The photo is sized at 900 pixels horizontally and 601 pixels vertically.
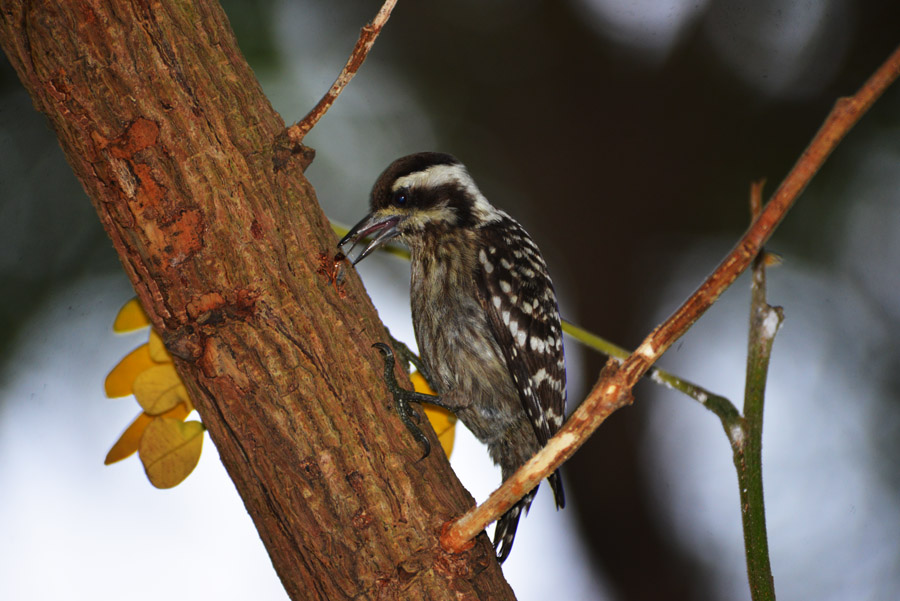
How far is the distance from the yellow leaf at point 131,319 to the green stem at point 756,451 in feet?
5.54

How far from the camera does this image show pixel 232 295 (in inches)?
70.8

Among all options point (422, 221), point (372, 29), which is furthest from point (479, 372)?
point (372, 29)

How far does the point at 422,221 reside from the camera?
2861mm

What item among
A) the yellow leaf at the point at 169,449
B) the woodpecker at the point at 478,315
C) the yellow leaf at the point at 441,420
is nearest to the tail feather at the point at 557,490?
the woodpecker at the point at 478,315

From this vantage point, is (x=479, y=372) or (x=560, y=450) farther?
(x=479, y=372)

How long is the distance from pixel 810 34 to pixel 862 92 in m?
2.81

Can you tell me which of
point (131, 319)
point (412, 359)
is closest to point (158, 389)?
point (131, 319)

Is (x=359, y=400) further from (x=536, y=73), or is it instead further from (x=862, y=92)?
(x=536, y=73)

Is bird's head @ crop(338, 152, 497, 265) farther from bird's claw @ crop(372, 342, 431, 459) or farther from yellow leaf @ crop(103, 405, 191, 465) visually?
yellow leaf @ crop(103, 405, 191, 465)

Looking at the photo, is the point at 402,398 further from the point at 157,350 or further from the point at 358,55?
the point at 358,55

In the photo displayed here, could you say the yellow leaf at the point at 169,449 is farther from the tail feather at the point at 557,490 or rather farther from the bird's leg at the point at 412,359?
the tail feather at the point at 557,490

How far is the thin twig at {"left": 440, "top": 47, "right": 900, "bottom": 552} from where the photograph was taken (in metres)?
1.29

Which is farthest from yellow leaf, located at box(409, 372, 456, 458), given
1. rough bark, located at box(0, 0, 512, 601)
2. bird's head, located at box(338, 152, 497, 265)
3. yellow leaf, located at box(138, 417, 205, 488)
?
yellow leaf, located at box(138, 417, 205, 488)

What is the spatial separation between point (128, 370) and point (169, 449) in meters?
0.29
